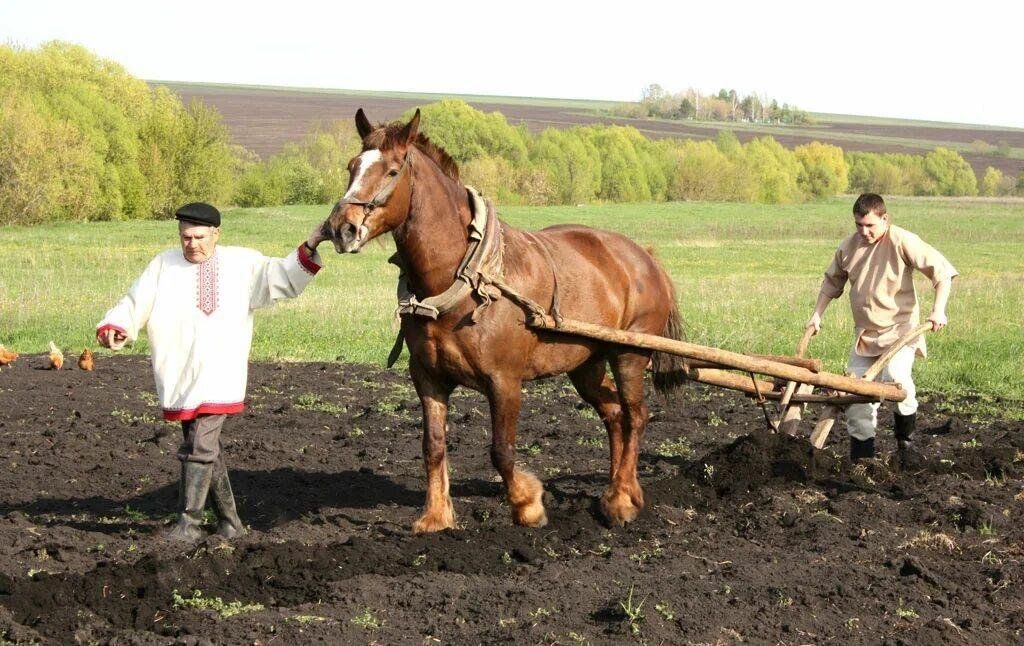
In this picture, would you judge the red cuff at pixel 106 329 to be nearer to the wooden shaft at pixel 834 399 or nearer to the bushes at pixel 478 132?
the wooden shaft at pixel 834 399

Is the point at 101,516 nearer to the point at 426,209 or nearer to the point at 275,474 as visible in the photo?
the point at 275,474

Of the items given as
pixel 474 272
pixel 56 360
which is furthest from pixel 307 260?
pixel 56 360

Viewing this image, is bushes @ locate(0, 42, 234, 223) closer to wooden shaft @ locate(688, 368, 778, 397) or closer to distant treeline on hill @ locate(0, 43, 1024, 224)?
distant treeline on hill @ locate(0, 43, 1024, 224)

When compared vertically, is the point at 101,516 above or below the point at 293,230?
above

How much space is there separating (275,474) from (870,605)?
172 inches

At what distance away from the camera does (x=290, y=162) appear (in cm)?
7044

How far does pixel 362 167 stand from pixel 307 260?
63cm

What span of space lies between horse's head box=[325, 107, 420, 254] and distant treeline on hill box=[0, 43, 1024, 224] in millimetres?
34731

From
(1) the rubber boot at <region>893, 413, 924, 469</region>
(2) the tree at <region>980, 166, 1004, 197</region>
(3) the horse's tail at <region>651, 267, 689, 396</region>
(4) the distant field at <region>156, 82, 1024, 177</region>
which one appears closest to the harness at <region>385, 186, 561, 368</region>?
(3) the horse's tail at <region>651, 267, 689, 396</region>

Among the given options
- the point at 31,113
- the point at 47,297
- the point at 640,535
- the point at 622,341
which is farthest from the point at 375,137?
the point at 31,113

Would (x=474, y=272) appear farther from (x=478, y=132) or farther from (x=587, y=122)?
(x=587, y=122)

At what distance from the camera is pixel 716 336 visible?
1561 cm

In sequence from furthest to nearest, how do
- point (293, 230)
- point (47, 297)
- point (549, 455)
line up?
point (293, 230)
point (47, 297)
point (549, 455)

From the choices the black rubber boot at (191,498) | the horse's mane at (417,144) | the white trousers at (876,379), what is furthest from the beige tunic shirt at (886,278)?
the black rubber boot at (191,498)
